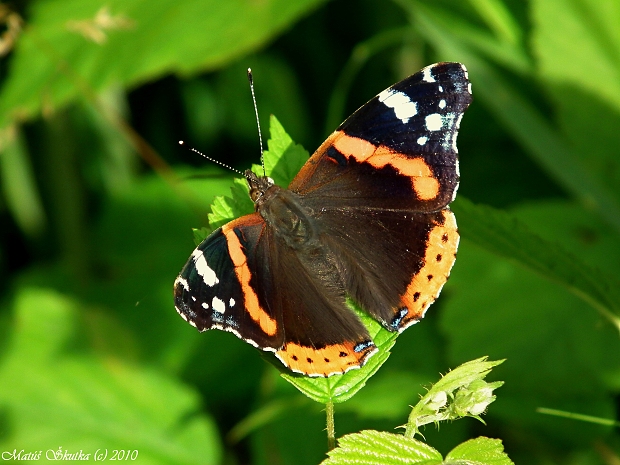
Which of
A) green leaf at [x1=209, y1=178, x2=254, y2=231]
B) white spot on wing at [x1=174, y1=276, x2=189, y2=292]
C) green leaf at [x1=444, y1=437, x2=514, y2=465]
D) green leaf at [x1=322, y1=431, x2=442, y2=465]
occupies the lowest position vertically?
green leaf at [x1=444, y1=437, x2=514, y2=465]

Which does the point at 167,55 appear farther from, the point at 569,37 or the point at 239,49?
the point at 569,37

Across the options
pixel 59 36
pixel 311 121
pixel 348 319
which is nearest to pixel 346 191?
pixel 348 319

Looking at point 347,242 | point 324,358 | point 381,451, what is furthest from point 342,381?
point 347,242

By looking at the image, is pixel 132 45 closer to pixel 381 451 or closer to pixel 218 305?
pixel 218 305

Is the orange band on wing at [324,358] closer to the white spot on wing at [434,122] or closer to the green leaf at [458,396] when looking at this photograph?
the green leaf at [458,396]

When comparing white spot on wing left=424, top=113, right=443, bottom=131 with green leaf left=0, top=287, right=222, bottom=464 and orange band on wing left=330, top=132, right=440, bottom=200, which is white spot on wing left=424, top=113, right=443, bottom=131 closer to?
orange band on wing left=330, top=132, right=440, bottom=200

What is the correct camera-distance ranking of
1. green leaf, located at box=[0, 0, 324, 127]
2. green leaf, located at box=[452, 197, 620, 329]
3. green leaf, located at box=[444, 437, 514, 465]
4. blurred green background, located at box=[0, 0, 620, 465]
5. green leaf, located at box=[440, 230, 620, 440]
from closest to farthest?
green leaf, located at box=[444, 437, 514, 465], green leaf, located at box=[452, 197, 620, 329], green leaf, located at box=[440, 230, 620, 440], blurred green background, located at box=[0, 0, 620, 465], green leaf, located at box=[0, 0, 324, 127]

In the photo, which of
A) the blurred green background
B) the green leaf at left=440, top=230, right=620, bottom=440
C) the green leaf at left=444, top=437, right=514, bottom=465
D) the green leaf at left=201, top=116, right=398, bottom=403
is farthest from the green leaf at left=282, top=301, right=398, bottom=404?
the green leaf at left=440, top=230, right=620, bottom=440
